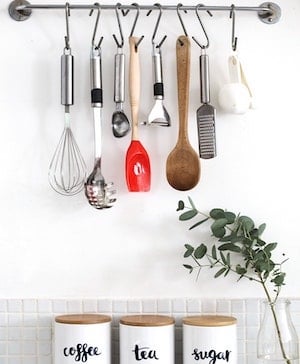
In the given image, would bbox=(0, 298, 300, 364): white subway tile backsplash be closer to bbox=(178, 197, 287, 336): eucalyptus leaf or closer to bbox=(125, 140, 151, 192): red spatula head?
bbox=(178, 197, 287, 336): eucalyptus leaf

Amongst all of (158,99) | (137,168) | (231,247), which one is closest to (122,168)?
(137,168)

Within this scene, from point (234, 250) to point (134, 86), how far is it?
41 centimetres

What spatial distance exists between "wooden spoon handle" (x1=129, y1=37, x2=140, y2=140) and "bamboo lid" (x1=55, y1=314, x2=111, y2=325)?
1.27 feet

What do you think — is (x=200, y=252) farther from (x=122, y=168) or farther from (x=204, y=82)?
(x=204, y=82)

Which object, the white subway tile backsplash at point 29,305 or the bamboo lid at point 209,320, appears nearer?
the bamboo lid at point 209,320

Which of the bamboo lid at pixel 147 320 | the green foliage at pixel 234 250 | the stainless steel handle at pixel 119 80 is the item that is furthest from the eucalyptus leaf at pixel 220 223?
the stainless steel handle at pixel 119 80

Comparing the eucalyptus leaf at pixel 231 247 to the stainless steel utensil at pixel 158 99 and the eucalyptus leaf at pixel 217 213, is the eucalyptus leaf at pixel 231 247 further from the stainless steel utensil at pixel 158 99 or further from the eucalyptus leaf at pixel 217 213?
the stainless steel utensil at pixel 158 99

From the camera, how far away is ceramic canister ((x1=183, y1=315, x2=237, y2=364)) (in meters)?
1.41

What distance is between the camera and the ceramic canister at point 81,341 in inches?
55.9

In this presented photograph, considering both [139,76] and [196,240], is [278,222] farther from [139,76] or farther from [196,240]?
[139,76]

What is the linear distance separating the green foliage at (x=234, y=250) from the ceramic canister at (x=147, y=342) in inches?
5.9

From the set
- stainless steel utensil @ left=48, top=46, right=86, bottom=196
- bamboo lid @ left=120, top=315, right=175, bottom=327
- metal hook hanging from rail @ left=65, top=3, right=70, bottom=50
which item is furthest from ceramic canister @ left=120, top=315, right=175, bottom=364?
metal hook hanging from rail @ left=65, top=3, right=70, bottom=50

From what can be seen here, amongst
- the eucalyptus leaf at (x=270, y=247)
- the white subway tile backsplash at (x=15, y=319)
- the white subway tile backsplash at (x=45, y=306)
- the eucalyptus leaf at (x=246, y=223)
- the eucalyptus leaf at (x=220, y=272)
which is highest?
the eucalyptus leaf at (x=246, y=223)

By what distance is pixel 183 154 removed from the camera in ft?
4.93
